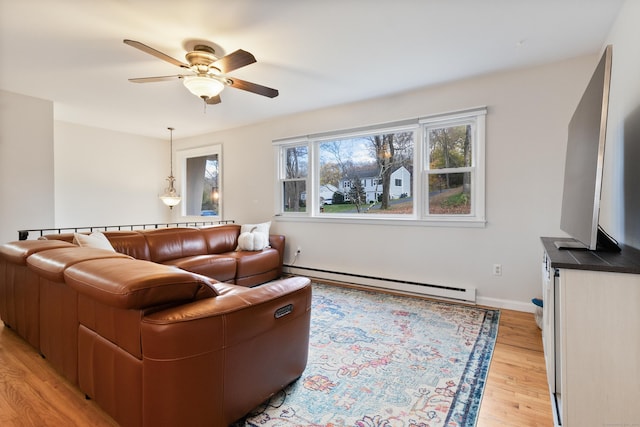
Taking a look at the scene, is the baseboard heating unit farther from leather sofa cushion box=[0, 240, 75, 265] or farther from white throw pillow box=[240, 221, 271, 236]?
leather sofa cushion box=[0, 240, 75, 265]

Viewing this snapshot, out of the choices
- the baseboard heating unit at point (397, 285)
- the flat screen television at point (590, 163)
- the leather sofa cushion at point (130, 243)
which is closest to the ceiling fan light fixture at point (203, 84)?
the leather sofa cushion at point (130, 243)

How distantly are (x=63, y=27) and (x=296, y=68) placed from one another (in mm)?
1867

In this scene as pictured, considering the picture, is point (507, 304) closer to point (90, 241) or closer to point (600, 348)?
point (600, 348)

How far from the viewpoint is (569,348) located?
1266 millimetres

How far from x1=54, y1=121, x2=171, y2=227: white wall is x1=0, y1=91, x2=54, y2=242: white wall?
50.7 inches

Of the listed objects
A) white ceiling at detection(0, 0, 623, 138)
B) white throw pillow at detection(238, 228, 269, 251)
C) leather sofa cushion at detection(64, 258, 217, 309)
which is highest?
white ceiling at detection(0, 0, 623, 138)

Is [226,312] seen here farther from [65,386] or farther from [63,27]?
[63,27]

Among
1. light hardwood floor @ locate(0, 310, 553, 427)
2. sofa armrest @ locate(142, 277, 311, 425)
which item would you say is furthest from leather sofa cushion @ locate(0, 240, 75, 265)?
sofa armrest @ locate(142, 277, 311, 425)

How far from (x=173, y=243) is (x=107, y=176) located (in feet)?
9.23

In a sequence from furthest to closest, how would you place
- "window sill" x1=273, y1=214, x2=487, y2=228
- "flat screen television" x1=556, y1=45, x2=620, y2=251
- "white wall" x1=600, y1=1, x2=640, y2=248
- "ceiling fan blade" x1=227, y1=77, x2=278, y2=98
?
"window sill" x1=273, y1=214, x2=487, y2=228 → "ceiling fan blade" x1=227, y1=77, x2=278, y2=98 → "white wall" x1=600, y1=1, x2=640, y2=248 → "flat screen television" x1=556, y1=45, x2=620, y2=251

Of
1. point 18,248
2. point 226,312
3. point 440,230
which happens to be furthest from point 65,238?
point 440,230

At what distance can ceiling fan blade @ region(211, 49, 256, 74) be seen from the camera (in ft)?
6.93

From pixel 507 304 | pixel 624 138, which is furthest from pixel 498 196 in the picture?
pixel 624 138

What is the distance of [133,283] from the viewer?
1.14 metres
